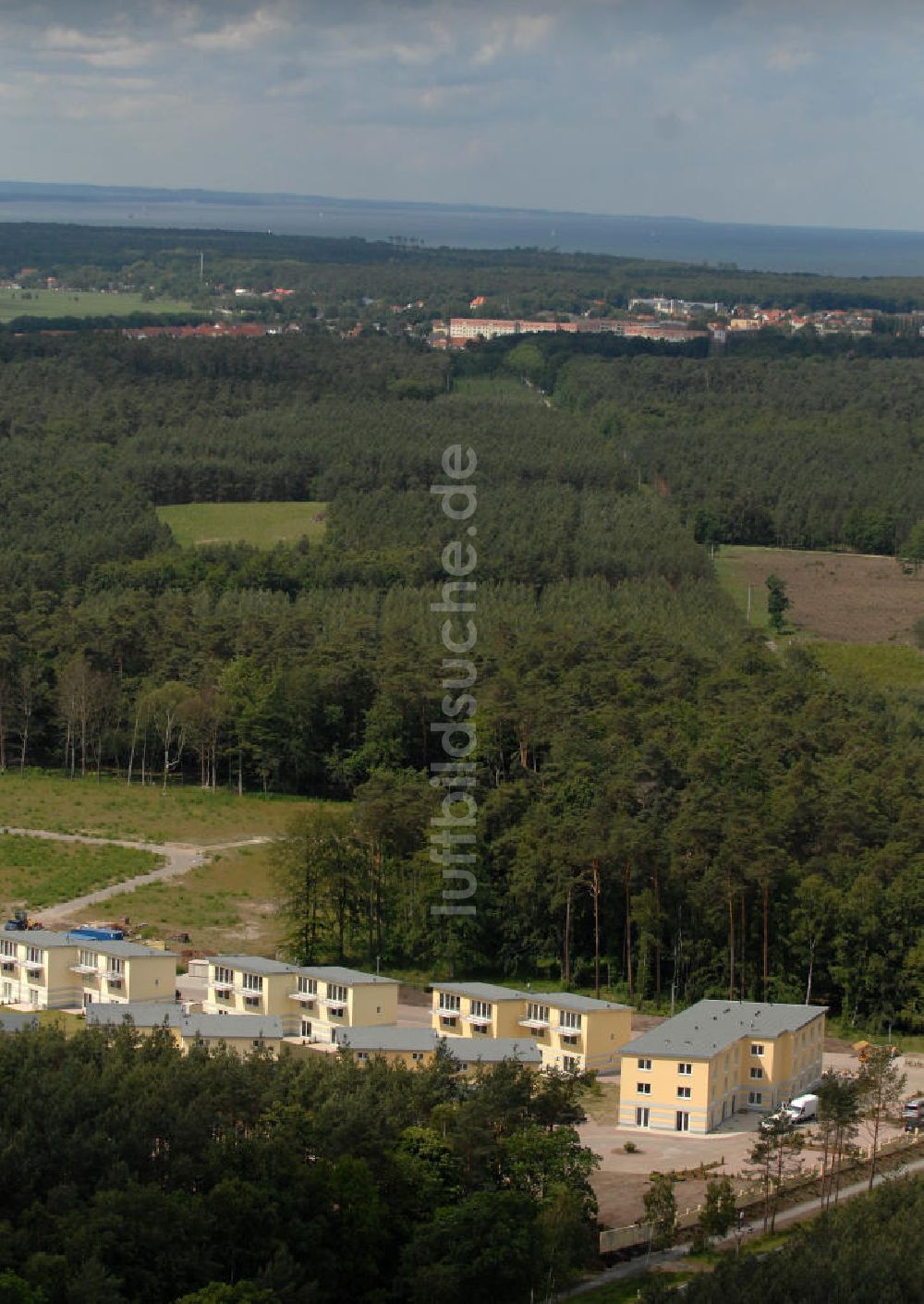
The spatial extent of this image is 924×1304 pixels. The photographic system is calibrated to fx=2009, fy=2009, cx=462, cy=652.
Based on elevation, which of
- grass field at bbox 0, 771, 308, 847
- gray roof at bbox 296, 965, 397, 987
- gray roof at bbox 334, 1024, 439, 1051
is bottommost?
grass field at bbox 0, 771, 308, 847

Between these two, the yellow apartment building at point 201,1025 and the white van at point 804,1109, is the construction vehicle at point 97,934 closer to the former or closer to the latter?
the yellow apartment building at point 201,1025

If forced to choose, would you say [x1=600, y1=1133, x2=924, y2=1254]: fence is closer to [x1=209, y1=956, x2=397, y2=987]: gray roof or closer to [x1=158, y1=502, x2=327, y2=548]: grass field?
[x1=209, y1=956, x2=397, y2=987]: gray roof

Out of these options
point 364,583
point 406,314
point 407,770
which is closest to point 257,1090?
point 407,770

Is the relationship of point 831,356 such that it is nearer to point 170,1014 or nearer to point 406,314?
point 406,314

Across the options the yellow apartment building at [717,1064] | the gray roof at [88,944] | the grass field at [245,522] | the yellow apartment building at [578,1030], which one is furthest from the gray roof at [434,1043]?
the grass field at [245,522]

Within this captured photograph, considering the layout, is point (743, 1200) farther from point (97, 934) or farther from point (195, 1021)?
point (97, 934)

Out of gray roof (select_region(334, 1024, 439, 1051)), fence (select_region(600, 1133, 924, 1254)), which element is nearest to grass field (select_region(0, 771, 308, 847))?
gray roof (select_region(334, 1024, 439, 1051))
